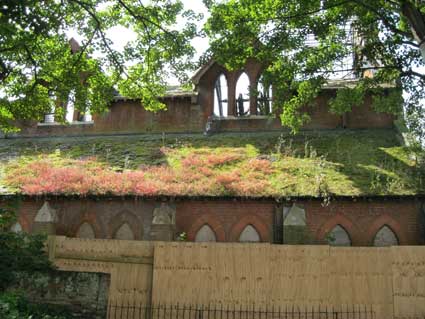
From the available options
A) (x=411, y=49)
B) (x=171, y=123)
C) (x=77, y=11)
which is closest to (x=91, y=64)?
(x=77, y=11)

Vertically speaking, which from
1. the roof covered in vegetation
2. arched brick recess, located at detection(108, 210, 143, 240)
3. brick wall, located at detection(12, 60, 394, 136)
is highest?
brick wall, located at detection(12, 60, 394, 136)

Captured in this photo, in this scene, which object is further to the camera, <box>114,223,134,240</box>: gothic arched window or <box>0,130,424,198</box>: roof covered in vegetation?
<box>114,223,134,240</box>: gothic arched window

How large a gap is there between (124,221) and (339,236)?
27.0ft

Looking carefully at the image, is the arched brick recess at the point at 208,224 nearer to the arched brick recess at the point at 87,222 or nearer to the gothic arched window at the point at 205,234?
the gothic arched window at the point at 205,234

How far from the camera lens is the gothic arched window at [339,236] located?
1588 cm

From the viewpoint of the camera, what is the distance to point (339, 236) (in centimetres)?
1597

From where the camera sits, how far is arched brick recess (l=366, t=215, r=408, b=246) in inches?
615

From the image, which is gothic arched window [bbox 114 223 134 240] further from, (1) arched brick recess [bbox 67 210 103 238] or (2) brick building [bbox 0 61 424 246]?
(1) arched brick recess [bbox 67 210 103 238]

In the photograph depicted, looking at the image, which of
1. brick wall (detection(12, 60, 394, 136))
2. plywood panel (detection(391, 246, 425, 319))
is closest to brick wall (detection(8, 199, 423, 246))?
plywood panel (detection(391, 246, 425, 319))

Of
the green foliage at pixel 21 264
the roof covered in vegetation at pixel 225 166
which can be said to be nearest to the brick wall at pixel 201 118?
the roof covered in vegetation at pixel 225 166

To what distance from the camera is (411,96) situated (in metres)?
15.8

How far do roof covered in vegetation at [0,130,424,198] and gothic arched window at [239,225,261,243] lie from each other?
1.49 meters

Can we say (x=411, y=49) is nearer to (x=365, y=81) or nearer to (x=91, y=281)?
(x=365, y=81)

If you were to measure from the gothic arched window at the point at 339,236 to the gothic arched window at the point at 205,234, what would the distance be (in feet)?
14.3
